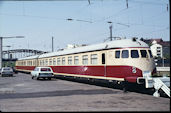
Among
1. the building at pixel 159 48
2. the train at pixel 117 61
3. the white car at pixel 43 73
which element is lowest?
the white car at pixel 43 73

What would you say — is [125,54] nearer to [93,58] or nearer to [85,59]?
[93,58]

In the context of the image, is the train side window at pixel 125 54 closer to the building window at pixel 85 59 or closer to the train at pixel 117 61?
the train at pixel 117 61

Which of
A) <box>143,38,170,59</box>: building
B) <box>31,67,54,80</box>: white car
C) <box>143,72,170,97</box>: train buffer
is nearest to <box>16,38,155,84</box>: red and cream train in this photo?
<box>143,72,170,97</box>: train buffer

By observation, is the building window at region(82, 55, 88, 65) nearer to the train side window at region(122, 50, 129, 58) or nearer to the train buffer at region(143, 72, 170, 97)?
the train side window at region(122, 50, 129, 58)

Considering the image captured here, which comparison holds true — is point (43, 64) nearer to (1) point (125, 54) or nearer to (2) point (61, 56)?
(2) point (61, 56)

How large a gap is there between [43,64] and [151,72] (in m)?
21.7

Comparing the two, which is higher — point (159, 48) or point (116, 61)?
point (159, 48)

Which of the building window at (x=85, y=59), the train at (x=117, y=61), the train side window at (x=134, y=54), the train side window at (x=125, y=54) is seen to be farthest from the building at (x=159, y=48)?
the train side window at (x=125, y=54)

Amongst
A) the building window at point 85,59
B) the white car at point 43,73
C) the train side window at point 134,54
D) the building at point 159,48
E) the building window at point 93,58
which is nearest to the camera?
the train side window at point 134,54

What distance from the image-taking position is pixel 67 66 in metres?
24.2

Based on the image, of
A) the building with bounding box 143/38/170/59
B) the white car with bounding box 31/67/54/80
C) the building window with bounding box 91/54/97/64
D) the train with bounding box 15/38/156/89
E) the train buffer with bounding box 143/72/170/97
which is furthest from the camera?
the building with bounding box 143/38/170/59

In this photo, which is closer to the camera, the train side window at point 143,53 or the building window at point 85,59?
the train side window at point 143,53

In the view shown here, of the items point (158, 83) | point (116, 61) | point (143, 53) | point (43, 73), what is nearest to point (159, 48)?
point (43, 73)

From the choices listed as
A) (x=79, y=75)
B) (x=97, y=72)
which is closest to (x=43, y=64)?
(x=79, y=75)
